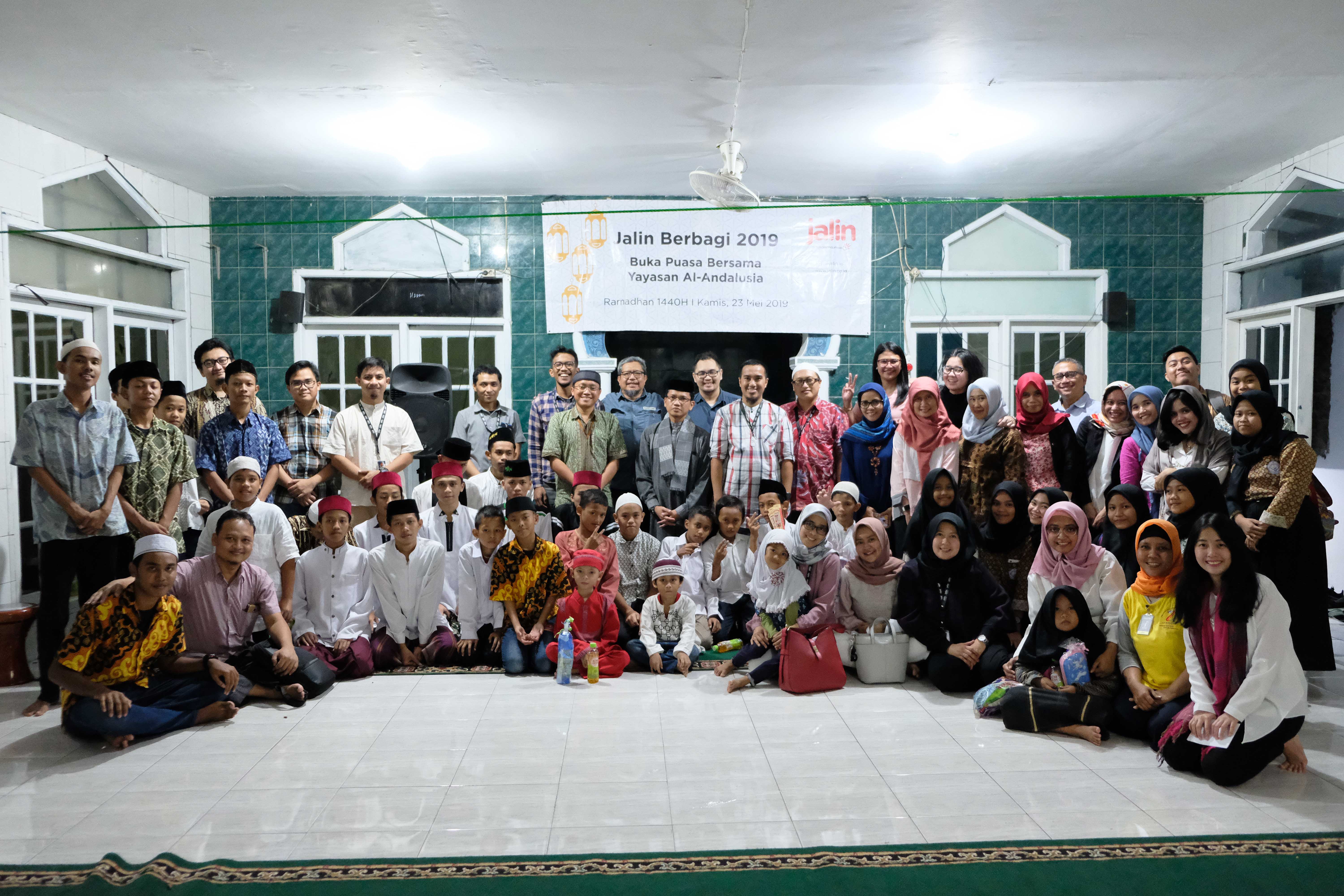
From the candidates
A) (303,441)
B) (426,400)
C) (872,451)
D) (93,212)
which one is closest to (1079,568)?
(872,451)

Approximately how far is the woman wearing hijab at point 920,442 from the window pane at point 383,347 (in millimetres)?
3727

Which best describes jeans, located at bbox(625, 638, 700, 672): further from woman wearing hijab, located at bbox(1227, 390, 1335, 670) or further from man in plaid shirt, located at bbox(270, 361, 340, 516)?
woman wearing hijab, located at bbox(1227, 390, 1335, 670)

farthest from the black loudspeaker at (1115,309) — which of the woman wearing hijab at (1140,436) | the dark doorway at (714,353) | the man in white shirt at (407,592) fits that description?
the man in white shirt at (407,592)

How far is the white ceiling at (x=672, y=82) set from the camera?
3.54m

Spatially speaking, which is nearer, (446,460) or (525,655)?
(525,655)

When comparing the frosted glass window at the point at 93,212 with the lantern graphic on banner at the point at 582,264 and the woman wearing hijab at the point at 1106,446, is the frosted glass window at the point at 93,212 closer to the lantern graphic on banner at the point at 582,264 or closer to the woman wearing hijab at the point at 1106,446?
the lantern graphic on banner at the point at 582,264

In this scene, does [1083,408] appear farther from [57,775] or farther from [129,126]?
[129,126]

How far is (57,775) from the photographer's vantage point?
294 centimetres

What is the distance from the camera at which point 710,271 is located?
6.12 m

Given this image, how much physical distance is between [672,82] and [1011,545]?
266 cm

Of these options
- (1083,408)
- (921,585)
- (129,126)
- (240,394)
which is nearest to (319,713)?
(240,394)

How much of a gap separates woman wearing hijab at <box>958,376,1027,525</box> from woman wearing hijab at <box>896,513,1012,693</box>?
358mm

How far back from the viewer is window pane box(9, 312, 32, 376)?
4781 mm

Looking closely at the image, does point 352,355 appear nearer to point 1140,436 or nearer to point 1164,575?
point 1140,436
